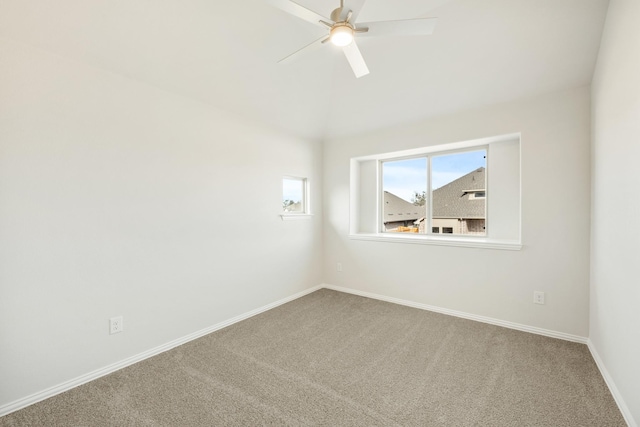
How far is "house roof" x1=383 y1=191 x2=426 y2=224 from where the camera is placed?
13.2 ft

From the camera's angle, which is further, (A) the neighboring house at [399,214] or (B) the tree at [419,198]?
Result: (A) the neighboring house at [399,214]

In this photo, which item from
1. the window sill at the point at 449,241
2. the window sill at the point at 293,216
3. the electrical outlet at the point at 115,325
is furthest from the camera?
the window sill at the point at 293,216

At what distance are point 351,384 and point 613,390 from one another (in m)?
1.70

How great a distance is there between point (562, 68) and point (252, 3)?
2686 millimetres

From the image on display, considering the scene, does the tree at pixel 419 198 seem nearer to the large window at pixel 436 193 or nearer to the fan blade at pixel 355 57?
the large window at pixel 436 193

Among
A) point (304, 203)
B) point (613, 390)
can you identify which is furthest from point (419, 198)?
point (613, 390)

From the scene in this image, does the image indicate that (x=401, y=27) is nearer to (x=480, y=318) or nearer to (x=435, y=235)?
(x=435, y=235)

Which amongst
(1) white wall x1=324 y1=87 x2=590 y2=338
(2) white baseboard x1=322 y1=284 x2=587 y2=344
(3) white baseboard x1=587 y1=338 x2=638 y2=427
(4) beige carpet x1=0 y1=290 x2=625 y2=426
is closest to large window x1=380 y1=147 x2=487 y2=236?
(1) white wall x1=324 y1=87 x2=590 y2=338

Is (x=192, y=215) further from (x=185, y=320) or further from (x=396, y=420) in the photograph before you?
(x=396, y=420)

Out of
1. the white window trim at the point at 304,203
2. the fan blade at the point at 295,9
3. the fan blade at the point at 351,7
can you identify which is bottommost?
the white window trim at the point at 304,203

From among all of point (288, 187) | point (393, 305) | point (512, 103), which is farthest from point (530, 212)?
point (288, 187)

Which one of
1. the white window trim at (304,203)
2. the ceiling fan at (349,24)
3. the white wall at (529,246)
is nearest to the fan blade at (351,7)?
the ceiling fan at (349,24)

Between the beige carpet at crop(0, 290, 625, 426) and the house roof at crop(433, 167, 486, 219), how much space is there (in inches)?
54.6

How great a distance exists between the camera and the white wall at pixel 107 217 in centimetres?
177
